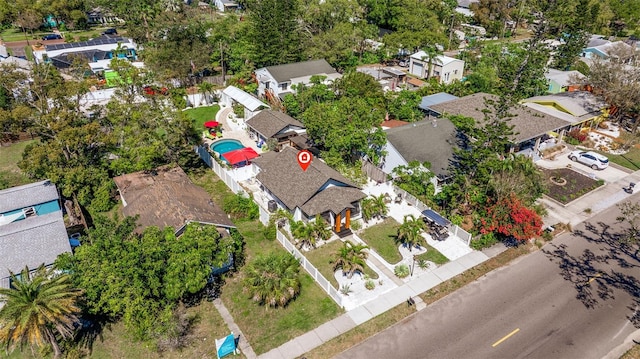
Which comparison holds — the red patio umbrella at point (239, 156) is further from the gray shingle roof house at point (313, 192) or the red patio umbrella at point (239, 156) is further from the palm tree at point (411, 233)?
the palm tree at point (411, 233)

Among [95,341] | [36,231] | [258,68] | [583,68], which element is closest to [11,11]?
[258,68]

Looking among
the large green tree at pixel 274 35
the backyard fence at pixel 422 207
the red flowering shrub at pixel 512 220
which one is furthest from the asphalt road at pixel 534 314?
the large green tree at pixel 274 35

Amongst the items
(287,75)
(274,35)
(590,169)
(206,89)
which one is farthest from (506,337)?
(274,35)

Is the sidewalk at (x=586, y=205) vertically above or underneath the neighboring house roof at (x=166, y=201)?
underneath

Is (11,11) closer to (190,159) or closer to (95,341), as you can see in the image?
(190,159)

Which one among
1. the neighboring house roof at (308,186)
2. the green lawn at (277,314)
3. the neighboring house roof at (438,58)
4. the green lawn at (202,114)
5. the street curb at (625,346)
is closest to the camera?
the street curb at (625,346)
